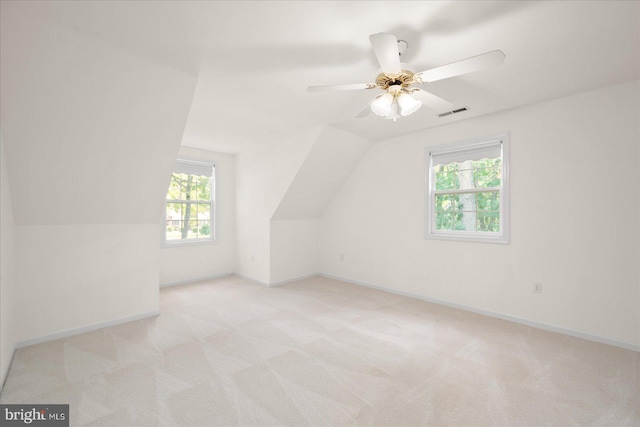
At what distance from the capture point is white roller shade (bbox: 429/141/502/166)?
3445 millimetres

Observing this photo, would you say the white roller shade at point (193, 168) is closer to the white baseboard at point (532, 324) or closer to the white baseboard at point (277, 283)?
the white baseboard at point (277, 283)

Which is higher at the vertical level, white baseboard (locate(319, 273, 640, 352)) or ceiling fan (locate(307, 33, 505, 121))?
ceiling fan (locate(307, 33, 505, 121))

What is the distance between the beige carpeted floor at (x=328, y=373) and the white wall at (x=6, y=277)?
17cm

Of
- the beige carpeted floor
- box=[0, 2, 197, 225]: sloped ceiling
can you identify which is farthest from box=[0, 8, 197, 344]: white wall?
the beige carpeted floor

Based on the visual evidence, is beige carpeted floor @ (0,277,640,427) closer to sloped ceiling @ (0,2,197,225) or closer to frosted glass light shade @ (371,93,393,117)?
sloped ceiling @ (0,2,197,225)

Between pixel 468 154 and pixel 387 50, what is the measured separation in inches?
99.8

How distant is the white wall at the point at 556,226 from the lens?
2662mm

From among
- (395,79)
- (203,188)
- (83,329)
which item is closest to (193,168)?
(203,188)

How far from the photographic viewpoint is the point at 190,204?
507 cm

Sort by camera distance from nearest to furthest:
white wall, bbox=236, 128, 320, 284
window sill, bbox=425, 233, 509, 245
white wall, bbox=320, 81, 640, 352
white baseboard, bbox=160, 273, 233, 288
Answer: white wall, bbox=320, 81, 640, 352
window sill, bbox=425, 233, 509, 245
white wall, bbox=236, 128, 320, 284
white baseboard, bbox=160, 273, 233, 288

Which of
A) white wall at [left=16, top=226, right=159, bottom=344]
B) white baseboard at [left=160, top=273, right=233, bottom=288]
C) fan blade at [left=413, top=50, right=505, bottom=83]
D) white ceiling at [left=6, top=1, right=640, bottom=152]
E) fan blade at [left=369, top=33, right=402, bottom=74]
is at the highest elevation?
white ceiling at [left=6, top=1, right=640, bottom=152]

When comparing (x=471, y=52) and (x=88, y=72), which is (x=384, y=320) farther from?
(x=88, y=72)

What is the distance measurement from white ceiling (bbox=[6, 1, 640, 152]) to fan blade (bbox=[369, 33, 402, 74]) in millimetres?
273

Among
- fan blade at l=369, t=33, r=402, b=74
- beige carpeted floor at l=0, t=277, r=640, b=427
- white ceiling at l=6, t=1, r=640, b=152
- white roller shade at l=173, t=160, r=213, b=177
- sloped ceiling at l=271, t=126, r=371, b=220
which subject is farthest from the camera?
white roller shade at l=173, t=160, r=213, b=177
